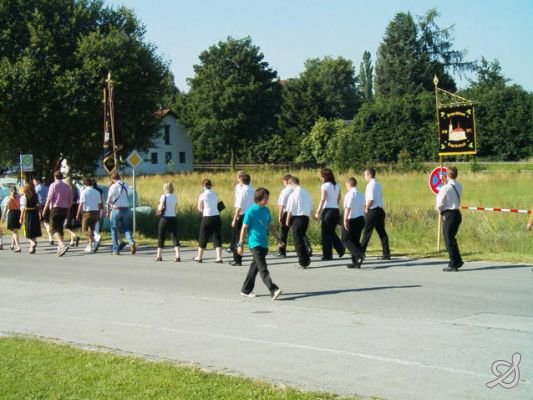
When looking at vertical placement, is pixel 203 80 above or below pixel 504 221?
above

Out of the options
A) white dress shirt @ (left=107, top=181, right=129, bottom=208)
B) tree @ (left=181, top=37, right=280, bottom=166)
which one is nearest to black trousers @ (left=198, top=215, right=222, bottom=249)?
white dress shirt @ (left=107, top=181, right=129, bottom=208)

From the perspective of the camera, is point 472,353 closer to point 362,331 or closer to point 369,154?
point 362,331

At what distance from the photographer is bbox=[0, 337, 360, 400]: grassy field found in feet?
20.5

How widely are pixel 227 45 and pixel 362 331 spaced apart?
3091 inches

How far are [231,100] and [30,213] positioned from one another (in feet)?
204

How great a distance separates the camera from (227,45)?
85.2m

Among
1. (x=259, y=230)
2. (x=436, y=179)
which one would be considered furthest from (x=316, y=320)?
(x=436, y=179)

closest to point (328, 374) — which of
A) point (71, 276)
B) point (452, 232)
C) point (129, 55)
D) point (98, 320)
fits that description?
point (98, 320)

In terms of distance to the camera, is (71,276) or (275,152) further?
(275,152)

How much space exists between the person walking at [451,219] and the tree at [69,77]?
13.8 metres

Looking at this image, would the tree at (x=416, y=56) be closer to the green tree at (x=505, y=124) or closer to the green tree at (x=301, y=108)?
the green tree at (x=301, y=108)

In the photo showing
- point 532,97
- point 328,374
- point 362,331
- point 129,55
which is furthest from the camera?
point 532,97

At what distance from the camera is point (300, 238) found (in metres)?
15.4

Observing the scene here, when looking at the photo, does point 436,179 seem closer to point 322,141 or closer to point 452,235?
point 452,235
